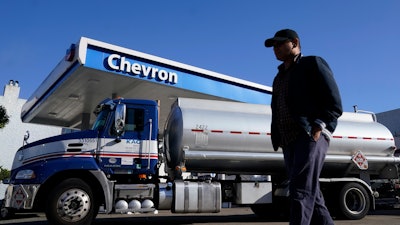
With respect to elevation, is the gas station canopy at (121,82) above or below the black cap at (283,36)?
above

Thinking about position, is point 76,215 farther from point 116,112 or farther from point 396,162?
point 396,162

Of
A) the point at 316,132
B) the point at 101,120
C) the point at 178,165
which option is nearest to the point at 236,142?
the point at 178,165

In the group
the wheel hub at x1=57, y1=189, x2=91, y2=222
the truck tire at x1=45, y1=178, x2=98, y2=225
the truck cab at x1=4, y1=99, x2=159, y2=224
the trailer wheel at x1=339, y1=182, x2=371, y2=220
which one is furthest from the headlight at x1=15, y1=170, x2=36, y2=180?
the trailer wheel at x1=339, y1=182, x2=371, y2=220

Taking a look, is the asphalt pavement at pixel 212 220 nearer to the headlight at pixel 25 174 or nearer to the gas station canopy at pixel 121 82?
the headlight at pixel 25 174

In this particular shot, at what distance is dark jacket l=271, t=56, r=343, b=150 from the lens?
2811 millimetres

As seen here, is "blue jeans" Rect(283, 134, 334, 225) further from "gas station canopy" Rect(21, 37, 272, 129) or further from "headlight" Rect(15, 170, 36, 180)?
"gas station canopy" Rect(21, 37, 272, 129)

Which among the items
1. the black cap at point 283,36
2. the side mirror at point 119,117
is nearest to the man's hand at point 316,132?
the black cap at point 283,36

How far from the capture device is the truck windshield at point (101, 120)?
8102 millimetres

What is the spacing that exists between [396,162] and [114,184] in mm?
7370

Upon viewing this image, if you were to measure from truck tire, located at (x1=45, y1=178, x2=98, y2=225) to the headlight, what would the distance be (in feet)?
1.94

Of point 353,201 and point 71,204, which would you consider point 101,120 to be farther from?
point 353,201

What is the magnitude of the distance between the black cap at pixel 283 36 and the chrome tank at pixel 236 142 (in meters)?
5.46

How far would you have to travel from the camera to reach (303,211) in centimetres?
261

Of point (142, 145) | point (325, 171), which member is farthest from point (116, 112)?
point (325, 171)
